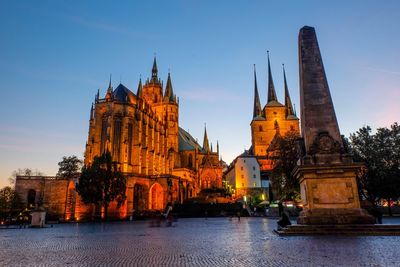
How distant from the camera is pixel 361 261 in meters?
5.45

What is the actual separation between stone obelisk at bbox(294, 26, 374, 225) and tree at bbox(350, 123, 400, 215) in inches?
961

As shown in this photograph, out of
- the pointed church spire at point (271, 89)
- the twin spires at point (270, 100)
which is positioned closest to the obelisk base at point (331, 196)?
the twin spires at point (270, 100)

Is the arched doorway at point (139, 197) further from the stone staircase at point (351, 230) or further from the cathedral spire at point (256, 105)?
the cathedral spire at point (256, 105)

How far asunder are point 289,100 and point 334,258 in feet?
314

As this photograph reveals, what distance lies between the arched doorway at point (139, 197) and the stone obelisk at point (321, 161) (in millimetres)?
43819

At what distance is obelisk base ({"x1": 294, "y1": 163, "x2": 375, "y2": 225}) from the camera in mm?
10273

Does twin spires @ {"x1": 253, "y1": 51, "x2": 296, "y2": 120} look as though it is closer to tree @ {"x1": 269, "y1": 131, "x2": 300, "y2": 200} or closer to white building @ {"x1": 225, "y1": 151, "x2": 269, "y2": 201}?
white building @ {"x1": 225, "y1": 151, "x2": 269, "y2": 201}

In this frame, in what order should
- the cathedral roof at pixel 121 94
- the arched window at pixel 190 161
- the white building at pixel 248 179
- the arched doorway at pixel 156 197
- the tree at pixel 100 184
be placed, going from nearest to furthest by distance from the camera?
1. the tree at pixel 100 184
2. the arched doorway at pixel 156 197
3. the cathedral roof at pixel 121 94
4. the white building at pixel 248 179
5. the arched window at pixel 190 161

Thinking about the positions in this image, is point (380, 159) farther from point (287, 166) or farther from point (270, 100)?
point (270, 100)

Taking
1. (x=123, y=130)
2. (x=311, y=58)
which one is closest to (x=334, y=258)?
(x=311, y=58)

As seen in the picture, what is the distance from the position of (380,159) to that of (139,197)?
3799 centimetres

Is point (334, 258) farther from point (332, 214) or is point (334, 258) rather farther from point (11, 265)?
point (11, 265)

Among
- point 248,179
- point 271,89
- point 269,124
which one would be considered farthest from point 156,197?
point 271,89

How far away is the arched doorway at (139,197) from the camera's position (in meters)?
51.8
